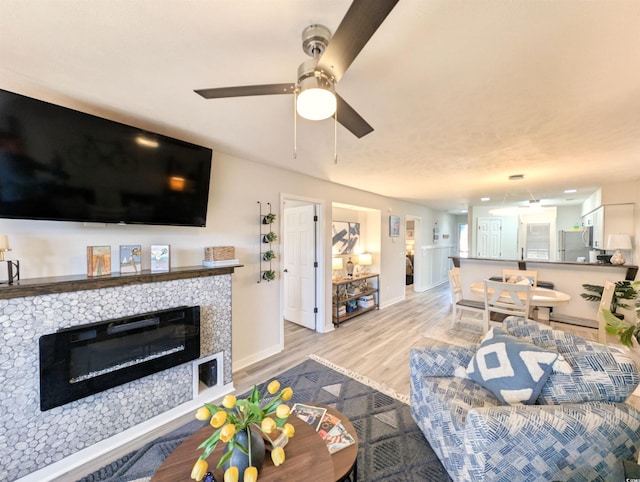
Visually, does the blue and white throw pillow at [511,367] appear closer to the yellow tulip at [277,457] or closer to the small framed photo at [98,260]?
the yellow tulip at [277,457]

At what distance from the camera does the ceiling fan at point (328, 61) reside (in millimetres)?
792

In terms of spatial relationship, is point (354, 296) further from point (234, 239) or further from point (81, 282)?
point (81, 282)

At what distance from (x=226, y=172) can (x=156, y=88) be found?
50.0 inches

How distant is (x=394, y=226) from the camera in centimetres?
582

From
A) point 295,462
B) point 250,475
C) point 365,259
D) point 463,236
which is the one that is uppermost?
point 463,236

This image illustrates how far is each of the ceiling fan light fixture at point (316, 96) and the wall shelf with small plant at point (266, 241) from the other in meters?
2.18

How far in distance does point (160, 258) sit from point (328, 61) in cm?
210

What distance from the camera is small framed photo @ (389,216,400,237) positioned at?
18.7ft

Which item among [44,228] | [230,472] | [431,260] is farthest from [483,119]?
[431,260]

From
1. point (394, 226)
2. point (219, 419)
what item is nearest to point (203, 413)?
point (219, 419)

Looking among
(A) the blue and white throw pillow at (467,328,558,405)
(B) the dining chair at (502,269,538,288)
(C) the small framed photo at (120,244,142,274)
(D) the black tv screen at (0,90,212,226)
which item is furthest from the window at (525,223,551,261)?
(C) the small framed photo at (120,244,142,274)

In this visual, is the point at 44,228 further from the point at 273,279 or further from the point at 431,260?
the point at 431,260

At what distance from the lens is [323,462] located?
1174mm

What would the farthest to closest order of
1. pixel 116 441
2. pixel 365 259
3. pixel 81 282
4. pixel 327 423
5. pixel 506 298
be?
pixel 365 259 → pixel 506 298 → pixel 116 441 → pixel 81 282 → pixel 327 423
